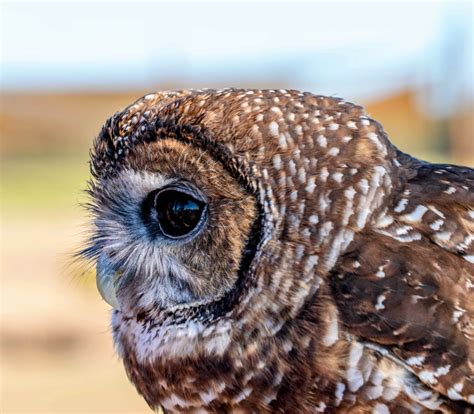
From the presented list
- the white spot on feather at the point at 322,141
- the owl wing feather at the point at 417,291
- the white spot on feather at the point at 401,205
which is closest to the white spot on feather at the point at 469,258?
the owl wing feather at the point at 417,291

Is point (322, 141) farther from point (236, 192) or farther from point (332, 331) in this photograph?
point (332, 331)

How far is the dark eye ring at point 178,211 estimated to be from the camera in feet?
9.24

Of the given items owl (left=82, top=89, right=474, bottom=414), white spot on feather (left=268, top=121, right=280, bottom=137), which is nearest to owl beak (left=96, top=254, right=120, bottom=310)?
owl (left=82, top=89, right=474, bottom=414)

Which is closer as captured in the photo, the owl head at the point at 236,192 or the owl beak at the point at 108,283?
the owl head at the point at 236,192

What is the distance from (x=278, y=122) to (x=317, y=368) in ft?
2.51

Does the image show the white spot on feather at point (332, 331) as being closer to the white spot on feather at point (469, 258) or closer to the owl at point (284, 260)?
Answer: the owl at point (284, 260)

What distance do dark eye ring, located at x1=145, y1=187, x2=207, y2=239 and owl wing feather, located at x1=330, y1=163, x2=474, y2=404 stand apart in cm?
46

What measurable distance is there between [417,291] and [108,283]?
105 cm

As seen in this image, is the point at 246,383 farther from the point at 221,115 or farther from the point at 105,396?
the point at 105,396

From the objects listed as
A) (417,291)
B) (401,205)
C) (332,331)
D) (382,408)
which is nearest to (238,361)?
(332,331)

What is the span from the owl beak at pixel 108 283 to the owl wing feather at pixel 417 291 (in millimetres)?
796

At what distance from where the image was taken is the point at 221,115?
9.34 ft

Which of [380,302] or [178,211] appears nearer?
[380,302]

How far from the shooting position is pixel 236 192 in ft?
9.05
